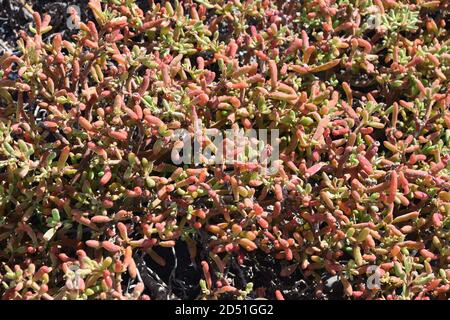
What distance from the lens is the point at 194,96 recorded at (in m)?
2.35

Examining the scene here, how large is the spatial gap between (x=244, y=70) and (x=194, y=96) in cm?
20

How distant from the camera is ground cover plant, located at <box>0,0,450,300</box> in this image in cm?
229

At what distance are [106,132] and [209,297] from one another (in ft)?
2.13

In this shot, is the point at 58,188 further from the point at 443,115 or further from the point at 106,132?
the point at 443,115

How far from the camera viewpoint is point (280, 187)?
2297mm


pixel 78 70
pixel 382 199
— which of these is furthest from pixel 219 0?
pixel 382 199

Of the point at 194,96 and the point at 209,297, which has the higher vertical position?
the point at 194,96

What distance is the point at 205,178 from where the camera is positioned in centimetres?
235

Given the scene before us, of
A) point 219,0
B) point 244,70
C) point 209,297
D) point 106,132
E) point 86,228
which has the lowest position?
point 209,297

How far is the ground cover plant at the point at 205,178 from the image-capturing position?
2.29 m

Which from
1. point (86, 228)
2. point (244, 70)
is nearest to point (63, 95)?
point (86, 228)

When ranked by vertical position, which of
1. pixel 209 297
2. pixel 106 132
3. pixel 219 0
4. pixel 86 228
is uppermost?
pixel 219 0

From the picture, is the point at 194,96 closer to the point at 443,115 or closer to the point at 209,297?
the point at 209,297

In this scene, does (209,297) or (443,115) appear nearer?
(209,297)
